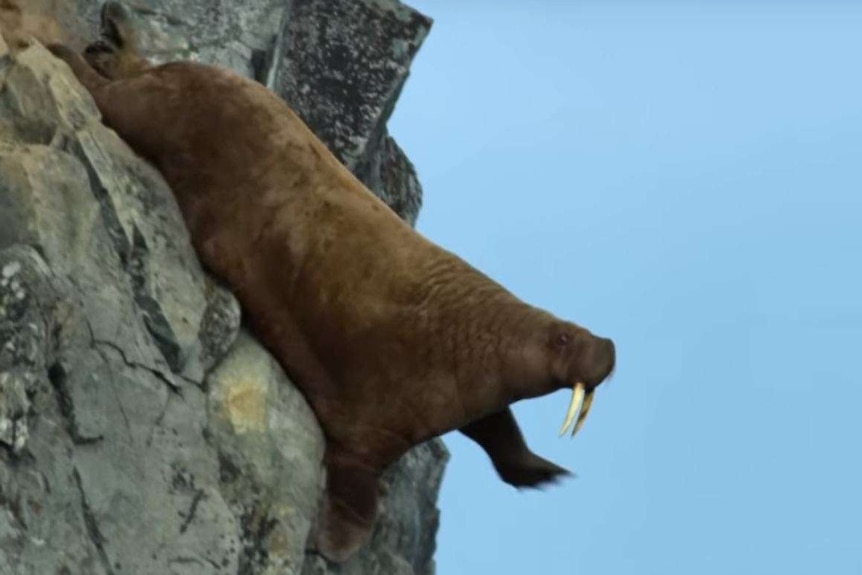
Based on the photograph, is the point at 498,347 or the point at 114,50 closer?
the point at 498,347

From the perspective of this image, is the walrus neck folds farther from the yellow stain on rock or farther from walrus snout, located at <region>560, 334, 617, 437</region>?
the yellow stain on rock

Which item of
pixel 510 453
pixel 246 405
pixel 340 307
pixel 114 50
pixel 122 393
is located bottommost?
pixel 122 393

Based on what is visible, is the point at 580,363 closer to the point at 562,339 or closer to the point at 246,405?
the point at 562,339

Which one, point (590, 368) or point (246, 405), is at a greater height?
point (590, 368)

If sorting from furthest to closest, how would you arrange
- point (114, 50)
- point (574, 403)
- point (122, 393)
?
point (114, 50) < point (574, 403) < point (122, 393)

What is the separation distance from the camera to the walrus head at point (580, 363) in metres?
7.04

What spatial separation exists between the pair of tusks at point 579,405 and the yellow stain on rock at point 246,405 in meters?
1.30

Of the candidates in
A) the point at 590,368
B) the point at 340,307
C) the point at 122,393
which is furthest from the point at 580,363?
the point at 122,393

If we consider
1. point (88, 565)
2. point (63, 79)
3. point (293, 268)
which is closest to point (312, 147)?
point (293, 268)

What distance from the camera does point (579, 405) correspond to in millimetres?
7055

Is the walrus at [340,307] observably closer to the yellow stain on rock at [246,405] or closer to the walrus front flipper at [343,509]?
the walrus front flipper at [343,509]

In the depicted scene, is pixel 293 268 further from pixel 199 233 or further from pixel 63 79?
pixel 63 79

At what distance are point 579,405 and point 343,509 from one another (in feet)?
3.80

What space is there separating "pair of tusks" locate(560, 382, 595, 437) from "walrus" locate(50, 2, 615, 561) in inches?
0.7
